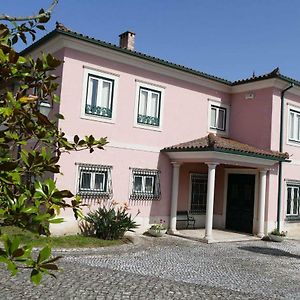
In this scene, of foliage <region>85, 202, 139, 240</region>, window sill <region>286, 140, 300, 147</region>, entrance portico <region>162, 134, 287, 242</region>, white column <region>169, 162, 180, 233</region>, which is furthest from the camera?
window sill <region>286, 140, 300, 147</region>

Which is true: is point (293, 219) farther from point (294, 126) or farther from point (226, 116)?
point (226, 116)

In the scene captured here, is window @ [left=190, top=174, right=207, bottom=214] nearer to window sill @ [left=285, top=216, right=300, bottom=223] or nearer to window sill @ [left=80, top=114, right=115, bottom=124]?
window sill @ [left=285, top=216, right=300, bottom=223]

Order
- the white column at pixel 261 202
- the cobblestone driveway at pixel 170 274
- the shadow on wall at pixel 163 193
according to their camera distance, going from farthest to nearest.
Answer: the white column at pixel 261 202 → the shadow on wall at pixel 163 193 → the cobblestone driveway at pixel 170 274

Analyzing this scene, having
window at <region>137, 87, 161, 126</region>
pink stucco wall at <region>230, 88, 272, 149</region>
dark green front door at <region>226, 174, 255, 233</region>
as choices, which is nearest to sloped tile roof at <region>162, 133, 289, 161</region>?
Result: pink stucco wall at <region>230, 88, 272, 149</region>

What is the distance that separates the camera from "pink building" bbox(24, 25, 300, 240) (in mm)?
13578

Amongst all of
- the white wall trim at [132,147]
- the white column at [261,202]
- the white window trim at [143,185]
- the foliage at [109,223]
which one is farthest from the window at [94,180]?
the white column at [261,202]

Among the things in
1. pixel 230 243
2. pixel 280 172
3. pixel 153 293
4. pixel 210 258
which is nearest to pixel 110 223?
pixel 210 258

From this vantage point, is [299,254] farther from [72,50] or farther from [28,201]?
[28,201]

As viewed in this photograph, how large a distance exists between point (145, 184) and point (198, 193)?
128 inches

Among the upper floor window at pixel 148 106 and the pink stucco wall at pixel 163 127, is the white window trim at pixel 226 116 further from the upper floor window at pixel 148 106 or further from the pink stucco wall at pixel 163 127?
the upper floor window at pixel 148 106

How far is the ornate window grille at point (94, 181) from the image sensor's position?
44.2 feet

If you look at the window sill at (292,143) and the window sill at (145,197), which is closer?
the window sill at (145,197)

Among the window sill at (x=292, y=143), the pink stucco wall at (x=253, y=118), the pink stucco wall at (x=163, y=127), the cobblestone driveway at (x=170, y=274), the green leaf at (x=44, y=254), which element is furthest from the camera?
the window sill at (x=292, y=143)

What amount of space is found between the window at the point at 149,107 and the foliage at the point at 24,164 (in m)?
12.8
